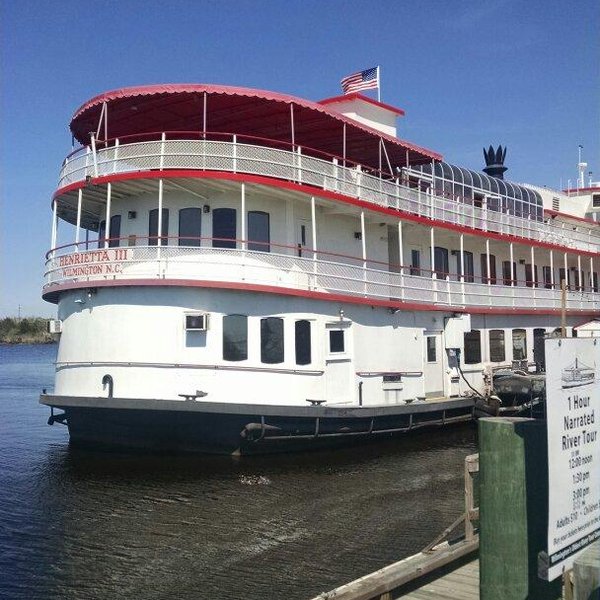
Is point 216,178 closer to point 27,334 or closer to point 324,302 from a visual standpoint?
point 324,302

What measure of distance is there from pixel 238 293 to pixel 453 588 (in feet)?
31.5

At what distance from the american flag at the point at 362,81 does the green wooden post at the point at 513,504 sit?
19.5m

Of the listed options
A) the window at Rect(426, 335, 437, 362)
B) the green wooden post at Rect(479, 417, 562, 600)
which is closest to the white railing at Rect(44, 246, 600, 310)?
the window at Rect(426, 335, 437, 362)

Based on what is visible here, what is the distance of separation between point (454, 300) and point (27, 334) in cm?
10931

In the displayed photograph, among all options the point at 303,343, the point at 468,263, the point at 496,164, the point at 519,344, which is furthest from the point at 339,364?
the point at 496,164

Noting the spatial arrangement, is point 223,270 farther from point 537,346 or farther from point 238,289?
point 537,346

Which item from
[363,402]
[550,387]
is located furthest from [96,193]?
[550,387]

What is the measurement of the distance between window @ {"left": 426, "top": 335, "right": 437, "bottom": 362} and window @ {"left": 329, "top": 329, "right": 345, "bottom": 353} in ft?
13.1

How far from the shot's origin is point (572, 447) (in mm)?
4402

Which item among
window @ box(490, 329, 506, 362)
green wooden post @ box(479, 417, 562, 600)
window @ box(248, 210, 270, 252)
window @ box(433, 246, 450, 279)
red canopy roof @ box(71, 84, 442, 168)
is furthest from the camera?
window @ box(433, 246, 450, 279)

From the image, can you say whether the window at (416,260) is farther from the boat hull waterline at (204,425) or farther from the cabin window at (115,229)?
the cabin window at (115,229)

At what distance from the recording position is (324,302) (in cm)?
1617

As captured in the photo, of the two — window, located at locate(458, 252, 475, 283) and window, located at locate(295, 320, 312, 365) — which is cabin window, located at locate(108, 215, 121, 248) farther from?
window, located at locate(458, 252, 475, 283)

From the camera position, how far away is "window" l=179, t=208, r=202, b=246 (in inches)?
650
